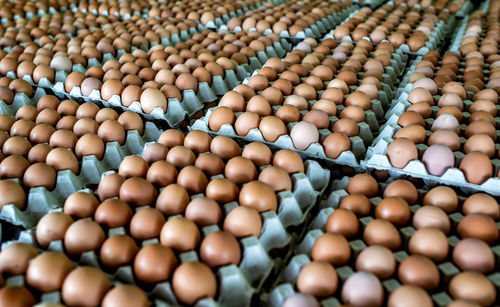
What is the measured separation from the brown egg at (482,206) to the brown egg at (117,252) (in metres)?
0.96

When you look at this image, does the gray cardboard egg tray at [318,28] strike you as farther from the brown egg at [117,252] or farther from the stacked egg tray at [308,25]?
the brown egg at [117,252]

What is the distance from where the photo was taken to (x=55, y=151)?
4.97ft

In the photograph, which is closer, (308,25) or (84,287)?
(84,287)

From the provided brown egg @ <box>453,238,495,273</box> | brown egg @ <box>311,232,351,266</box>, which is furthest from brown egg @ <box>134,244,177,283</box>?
brown egg @ <box>453,238,495,273</box>

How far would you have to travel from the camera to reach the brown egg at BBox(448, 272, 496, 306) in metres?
0.95

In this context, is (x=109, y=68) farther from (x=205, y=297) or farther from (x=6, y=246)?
(x=205, y=297)

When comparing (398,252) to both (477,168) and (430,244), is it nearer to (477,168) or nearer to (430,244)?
(430,244)

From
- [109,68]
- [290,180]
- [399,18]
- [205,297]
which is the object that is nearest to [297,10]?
[399,18]

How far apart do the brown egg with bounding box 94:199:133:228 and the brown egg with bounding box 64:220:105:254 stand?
53mm

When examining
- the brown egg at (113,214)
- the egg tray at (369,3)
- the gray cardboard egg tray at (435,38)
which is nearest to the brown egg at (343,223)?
the brown egg at (113,214)

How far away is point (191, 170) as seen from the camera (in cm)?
135

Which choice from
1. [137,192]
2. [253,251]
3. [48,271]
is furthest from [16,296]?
[253,251]

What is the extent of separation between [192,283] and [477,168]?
996 mm

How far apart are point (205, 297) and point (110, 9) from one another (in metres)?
2.89
